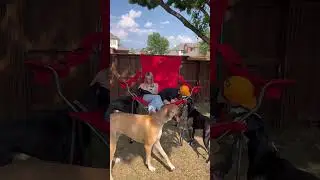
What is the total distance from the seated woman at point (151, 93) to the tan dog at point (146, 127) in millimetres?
172

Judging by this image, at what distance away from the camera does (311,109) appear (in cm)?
245

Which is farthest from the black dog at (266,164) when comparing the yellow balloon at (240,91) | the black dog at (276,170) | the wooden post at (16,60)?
the wooden post at (16,60)

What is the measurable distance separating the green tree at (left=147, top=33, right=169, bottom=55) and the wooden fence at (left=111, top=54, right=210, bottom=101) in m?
0.17

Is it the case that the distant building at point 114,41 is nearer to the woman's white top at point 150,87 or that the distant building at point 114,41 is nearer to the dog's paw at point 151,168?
the woman's white top at point 150,87

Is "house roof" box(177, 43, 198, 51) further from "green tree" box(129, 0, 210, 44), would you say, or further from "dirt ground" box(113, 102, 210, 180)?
"dirt ground" box(113, 102, 210, 180)

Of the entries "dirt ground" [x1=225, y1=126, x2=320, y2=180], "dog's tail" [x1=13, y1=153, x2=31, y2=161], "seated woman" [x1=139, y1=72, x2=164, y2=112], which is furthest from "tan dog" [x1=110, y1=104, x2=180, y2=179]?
"dirt ground" [x1=225, y1=126, x2=320, y2=180]

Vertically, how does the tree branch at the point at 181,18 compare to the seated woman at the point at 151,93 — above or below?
above

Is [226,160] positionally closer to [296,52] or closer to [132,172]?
[296,52]

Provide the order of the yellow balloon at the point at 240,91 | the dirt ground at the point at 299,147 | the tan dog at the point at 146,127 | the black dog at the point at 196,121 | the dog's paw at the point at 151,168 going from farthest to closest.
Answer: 1. the dog's paw at the point at 151,168
2. the black dog at the point at 196,121
3. the tan dog at the point at 146,127
4. the dirt ground at the point at 299,147
5. the yellow balloon at the point at 240,91

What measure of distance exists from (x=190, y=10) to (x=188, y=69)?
1.99 feet

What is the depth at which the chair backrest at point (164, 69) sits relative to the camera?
3.78 metres

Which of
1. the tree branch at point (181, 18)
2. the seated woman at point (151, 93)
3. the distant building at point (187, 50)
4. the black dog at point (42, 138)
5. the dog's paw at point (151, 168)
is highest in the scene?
the tree branch at point (181, 18)

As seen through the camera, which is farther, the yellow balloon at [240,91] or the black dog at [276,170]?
the black dog at [276,170]

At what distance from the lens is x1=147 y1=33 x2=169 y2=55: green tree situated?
3.34 metres
